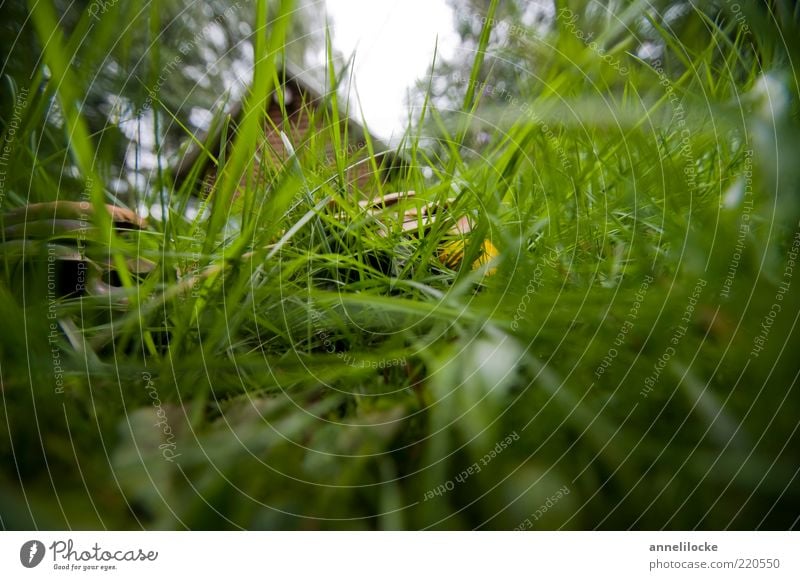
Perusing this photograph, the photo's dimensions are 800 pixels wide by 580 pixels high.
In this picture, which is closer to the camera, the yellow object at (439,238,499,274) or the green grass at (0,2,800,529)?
the green grass at (0,2,800,529)

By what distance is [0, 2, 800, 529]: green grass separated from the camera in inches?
7.7

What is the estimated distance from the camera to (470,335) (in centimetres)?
24

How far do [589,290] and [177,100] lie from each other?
274 mm

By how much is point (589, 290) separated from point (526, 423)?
0.32ft

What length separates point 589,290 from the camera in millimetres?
262

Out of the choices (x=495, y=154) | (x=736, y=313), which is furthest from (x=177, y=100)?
(x=736, y=313)

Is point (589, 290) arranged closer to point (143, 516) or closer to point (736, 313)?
point (736, 313)

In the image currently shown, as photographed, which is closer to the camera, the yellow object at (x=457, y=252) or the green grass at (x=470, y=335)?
the green grass at (x=470, y=335)

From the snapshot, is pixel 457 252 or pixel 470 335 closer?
pixel 470 335

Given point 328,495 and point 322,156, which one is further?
point 322,156

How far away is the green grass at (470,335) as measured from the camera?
194 mm
